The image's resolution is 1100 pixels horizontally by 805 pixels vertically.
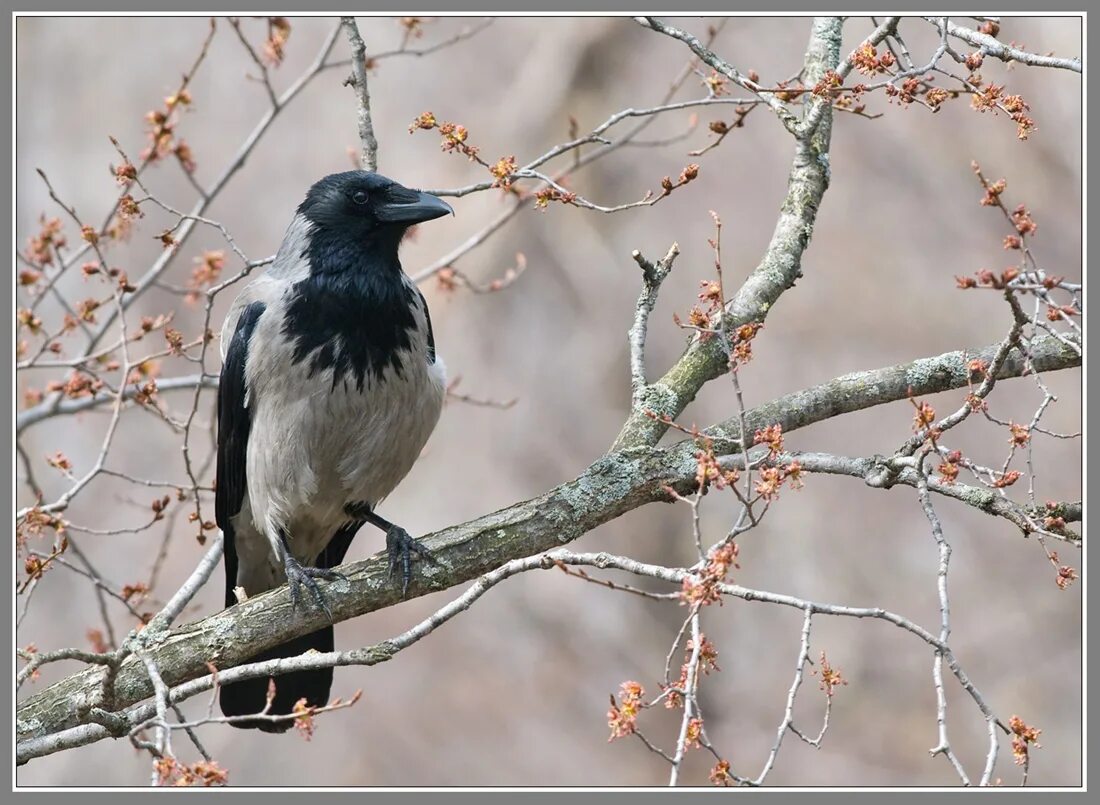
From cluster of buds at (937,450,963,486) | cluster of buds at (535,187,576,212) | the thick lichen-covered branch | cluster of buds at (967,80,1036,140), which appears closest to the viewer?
cluster of buds at (937,450,963,486)

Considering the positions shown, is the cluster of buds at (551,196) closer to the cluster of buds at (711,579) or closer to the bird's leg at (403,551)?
the bird's leg at (403,551)

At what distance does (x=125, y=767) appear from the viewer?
862cm

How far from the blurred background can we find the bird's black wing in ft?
11.8

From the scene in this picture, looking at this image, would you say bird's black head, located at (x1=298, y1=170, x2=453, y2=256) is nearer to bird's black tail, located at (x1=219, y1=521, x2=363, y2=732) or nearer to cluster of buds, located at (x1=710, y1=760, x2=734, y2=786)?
bird's black tail, located at (x1=219, y1=521, x2=363, y2=732)

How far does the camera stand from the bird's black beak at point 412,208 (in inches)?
199

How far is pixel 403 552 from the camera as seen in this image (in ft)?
14.2

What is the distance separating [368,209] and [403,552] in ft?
5.16

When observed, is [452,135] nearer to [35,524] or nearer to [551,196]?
[551,196]

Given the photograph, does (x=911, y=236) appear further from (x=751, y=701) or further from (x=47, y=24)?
(x=47, y=24)

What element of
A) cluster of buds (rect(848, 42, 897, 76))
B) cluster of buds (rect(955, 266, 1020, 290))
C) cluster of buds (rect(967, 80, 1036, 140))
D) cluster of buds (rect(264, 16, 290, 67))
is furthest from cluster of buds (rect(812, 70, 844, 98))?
cluster of buds (rect(264, 16, 290, 67))

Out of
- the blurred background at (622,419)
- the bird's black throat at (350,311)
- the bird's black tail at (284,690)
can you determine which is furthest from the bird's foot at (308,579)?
the blurred background at (622,419)

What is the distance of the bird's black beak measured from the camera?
16.5 feet

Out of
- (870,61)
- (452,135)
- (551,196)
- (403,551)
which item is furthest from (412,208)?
(870,61)

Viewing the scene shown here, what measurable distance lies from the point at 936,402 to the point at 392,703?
442cm
